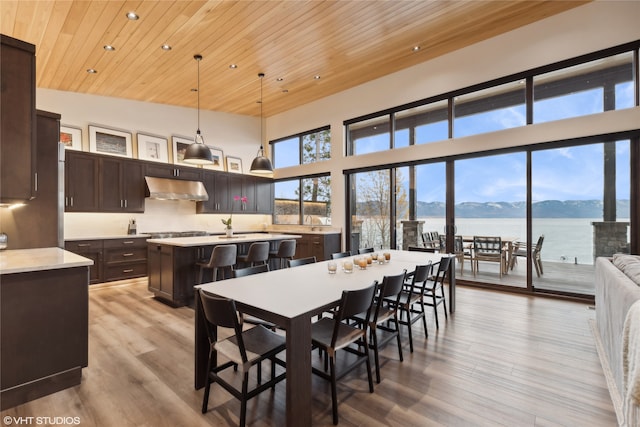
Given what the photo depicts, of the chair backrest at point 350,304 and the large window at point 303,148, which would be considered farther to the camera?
the large window at point 303,148

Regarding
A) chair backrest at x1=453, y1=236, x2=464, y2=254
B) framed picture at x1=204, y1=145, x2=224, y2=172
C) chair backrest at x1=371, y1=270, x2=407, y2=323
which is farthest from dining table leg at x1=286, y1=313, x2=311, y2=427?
framed picture at x1=204, y1=145, x2=224, y2=172

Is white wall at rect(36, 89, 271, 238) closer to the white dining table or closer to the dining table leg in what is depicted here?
the white dining table

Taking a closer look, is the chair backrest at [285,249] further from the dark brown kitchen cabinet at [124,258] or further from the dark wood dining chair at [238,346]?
the dark brown kitchen cabinet at [124,258]

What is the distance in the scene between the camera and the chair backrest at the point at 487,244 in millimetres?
5078

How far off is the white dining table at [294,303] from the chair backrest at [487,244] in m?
2.86

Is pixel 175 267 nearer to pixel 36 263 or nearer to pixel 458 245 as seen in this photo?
pixel 36 263

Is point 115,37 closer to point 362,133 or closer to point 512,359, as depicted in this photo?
point 362,133

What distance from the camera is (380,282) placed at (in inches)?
97.2

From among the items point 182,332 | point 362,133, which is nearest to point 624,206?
point 362,133

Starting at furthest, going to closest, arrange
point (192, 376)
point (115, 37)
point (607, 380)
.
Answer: point (115, 37), point (192, 376), point (607, 380)

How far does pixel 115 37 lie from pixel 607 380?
6.37m

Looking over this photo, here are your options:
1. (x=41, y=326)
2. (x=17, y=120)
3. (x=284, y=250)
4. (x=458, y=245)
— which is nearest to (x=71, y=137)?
(x=17, y=120)

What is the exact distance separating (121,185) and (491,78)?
7.03 m

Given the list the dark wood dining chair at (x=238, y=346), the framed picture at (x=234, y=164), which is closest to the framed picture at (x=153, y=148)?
the framed picture at (x=234, y=164)
